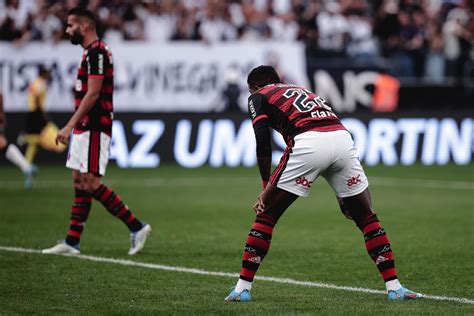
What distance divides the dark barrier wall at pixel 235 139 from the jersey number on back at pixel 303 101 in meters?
14.6

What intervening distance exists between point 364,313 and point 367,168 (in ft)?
53.4

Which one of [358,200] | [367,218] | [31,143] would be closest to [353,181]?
[358,200]

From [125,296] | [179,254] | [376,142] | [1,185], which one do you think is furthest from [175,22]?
[125,296]

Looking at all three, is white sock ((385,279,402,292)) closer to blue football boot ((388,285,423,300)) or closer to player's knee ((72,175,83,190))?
blue football boot ((388,285,423,300))

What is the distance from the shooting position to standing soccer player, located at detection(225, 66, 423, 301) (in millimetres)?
8234

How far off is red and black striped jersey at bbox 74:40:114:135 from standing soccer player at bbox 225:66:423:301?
10.1 feet

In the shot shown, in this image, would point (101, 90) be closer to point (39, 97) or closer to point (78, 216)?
point (78, 216)

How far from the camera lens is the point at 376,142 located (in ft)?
80.7

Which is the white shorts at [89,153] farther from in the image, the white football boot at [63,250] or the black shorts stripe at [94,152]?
the white football boot at [63,250]

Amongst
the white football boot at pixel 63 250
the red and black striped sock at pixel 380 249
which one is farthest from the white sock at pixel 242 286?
the white football boot at pixel 63 250

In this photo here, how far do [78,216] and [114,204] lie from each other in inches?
17.3

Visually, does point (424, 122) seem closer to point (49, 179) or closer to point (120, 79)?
point (120, 79)

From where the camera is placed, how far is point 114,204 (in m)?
11.3

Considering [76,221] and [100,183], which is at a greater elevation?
[100,183]
